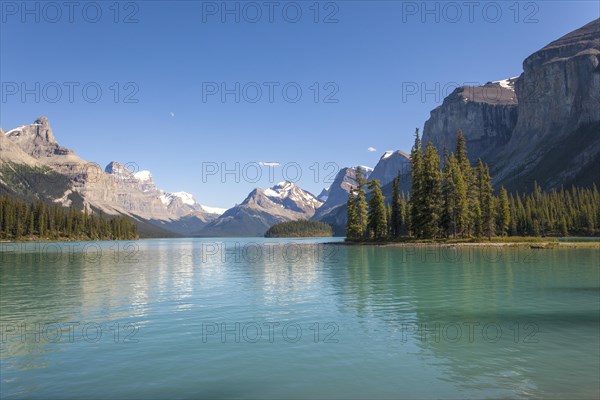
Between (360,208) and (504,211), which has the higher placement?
(360,208)

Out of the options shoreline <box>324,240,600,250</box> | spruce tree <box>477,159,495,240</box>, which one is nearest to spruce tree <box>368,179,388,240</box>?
shoreline <box>324,240,600,250</box>

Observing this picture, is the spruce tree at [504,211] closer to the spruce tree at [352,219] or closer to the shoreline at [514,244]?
the shoreline at [514,244]

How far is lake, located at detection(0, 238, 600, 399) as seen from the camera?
16422 millimetres

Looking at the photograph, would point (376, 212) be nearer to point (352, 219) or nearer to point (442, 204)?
point (352, 219)

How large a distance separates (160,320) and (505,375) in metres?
21.3

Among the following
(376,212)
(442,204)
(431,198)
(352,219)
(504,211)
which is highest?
(431,198)

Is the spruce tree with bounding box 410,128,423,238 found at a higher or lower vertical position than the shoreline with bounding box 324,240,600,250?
higher

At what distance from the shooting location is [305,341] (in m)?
23.2

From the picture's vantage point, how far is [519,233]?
611 feet

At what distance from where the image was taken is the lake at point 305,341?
16422 mm

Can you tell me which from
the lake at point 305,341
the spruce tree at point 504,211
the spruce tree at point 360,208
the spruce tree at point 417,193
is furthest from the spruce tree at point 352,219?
the lake at point 305,341

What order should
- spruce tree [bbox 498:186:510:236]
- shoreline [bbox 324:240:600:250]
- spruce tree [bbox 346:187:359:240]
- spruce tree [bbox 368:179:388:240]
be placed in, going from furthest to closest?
spruce tree [bbox 346:187:359:240] < spruce tree [bbox 368:179:388:240] < spruce tree [bbox 498:186:510:236] < shoreline [bbox 324:240:600:250]

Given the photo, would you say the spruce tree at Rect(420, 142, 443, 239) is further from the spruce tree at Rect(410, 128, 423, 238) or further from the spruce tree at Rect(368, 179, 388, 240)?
the spruce tree at Rect(368, 179, 388, 240)

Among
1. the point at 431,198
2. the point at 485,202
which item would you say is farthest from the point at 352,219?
the point at 485,202
